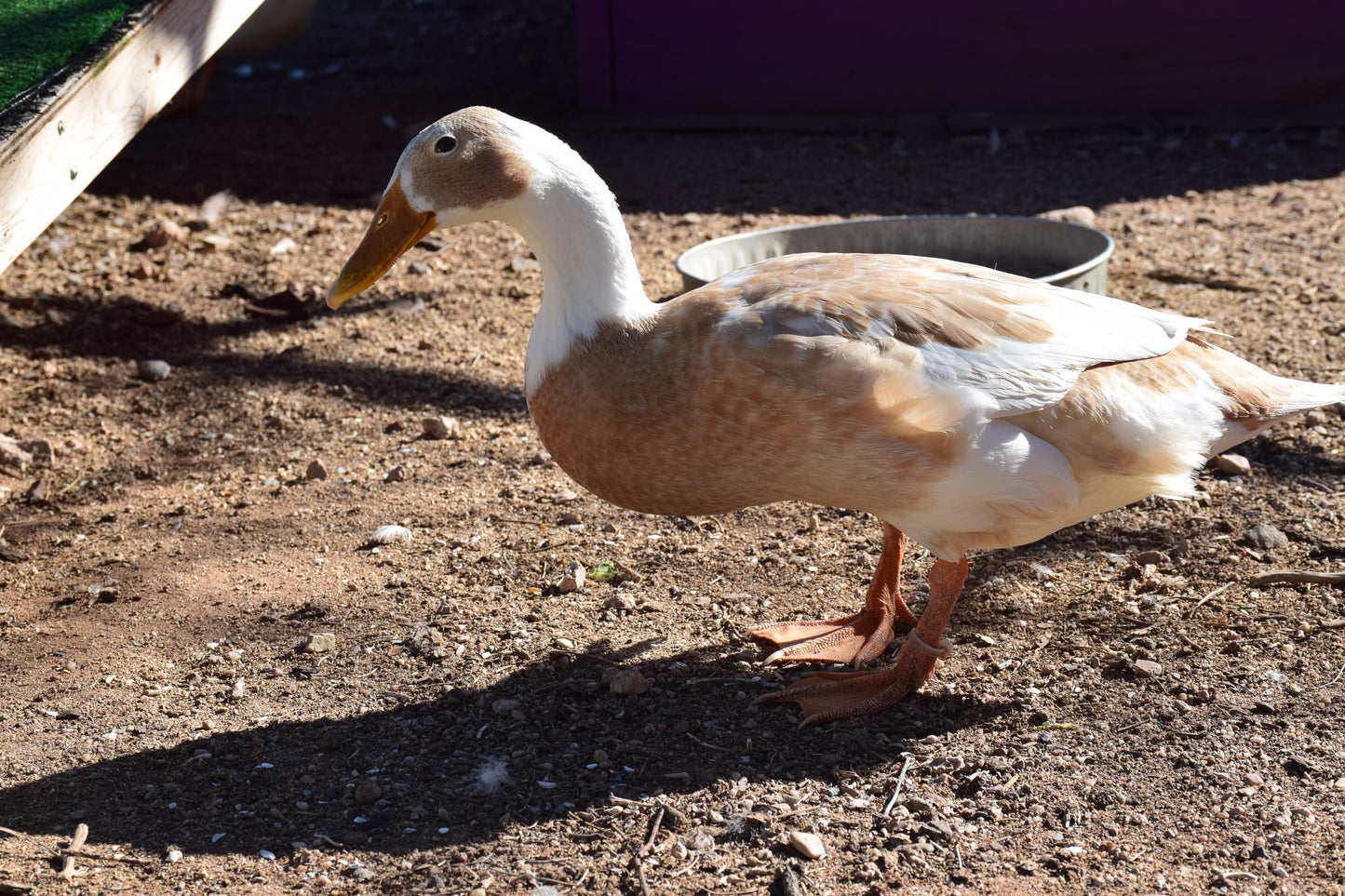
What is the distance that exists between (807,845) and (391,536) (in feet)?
5.79

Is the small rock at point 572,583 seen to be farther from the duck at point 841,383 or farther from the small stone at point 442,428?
the small stone at point 442,428

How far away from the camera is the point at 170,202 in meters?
6.52

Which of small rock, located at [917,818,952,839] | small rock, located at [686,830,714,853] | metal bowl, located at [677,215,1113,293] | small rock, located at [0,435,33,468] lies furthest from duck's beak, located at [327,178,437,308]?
metal bowl, located at [677,215,1113,293]

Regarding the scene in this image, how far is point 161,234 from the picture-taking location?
5992mm

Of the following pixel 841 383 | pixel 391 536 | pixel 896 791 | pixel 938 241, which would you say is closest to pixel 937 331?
pixel 841 383

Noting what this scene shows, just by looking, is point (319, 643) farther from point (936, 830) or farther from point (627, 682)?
point (936, 830)

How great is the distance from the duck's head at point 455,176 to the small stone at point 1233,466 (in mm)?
2491

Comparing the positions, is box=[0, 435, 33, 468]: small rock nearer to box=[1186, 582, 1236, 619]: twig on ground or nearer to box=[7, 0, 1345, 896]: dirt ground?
box=[7, 0, 1345, 896]: dirt ground

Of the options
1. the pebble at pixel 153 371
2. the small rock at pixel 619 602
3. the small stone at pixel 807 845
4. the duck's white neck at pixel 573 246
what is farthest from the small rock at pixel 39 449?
the small stone at pixel 807 845

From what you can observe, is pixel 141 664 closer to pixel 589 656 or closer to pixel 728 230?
pixel 589 656

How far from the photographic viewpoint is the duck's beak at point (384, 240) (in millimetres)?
2908

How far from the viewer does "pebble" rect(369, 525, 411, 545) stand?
3742mm

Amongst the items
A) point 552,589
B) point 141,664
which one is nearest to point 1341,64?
point 552,589

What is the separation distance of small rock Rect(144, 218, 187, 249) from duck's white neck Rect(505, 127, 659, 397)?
381cm
